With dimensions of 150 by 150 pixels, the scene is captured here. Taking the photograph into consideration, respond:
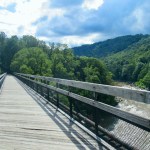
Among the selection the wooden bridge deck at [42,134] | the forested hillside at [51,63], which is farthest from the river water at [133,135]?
the forested hillside at [51,63]

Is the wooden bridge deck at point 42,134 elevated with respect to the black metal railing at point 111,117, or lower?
lower

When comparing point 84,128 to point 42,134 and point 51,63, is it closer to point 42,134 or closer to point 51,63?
point 42,134

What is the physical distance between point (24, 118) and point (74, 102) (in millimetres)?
1494

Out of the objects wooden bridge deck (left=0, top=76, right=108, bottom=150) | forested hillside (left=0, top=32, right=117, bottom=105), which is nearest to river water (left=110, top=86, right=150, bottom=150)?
wooden bridge deck (left=0, top=76, right=108, bottom=150)

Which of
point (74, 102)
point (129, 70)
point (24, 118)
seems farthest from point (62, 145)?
point (129, 70)

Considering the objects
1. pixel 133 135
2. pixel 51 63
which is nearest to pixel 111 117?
pixel 133 135

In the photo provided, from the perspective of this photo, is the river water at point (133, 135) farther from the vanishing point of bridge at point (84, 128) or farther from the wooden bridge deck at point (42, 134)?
the wooden bridge deck at point (42, 134)

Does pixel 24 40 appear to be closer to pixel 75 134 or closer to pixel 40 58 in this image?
pixel 40 58

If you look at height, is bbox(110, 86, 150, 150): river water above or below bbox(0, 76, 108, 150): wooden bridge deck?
above

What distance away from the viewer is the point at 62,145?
601cm

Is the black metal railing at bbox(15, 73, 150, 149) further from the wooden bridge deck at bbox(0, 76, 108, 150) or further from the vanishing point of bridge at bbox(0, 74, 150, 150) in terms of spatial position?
the wooden bridge deck at bbox(0, 76, 108, 150)

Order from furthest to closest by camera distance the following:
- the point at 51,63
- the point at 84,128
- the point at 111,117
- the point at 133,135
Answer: the point at 51,63, the point at 84,128, the point at 111,117, the point at 133,135

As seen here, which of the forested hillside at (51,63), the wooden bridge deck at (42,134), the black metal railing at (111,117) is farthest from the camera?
the forested hillside at (51,63)

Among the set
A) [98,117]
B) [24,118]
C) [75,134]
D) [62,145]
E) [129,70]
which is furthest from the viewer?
[129,70]
